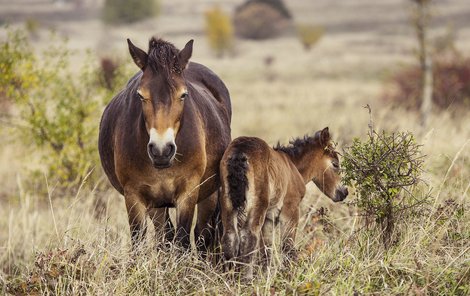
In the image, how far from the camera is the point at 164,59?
18.5 feet

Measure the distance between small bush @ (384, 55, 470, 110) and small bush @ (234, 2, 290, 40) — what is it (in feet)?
240

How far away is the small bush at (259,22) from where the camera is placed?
9662 cm

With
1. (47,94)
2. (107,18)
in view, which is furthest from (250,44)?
(47,94)

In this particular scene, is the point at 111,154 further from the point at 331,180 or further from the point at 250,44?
the point at 250,44

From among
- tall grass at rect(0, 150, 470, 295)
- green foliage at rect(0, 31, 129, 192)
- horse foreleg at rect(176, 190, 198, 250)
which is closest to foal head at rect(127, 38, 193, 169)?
horse foreleg at rect(176, 190, 198, 250)

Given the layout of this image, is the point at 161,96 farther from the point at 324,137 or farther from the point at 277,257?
the point at 324,137

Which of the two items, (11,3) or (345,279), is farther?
(11,3)

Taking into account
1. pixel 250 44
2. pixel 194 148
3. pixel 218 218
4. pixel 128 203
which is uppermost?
pixel 194 148

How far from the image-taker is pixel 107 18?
96.1m

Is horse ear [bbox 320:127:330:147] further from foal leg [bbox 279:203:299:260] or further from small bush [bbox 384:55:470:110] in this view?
small bush [bbox 384:55:470:110]

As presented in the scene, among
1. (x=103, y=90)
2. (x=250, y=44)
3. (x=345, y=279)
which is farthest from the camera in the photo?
(x=250, y=44)

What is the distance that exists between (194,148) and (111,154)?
1.00 m

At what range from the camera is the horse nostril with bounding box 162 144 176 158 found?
5215mm

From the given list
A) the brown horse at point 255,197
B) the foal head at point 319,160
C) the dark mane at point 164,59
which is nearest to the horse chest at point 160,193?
the brown horse at point 255,197
